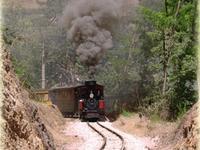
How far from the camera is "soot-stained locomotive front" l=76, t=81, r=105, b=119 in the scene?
88.5ft

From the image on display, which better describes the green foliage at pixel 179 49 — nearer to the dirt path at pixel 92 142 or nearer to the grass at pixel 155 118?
the grass at pixel 155 118

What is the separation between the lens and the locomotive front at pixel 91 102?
2695 centimetres

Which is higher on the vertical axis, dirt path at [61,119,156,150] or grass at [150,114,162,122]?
dirt path at [61,119,156,150]

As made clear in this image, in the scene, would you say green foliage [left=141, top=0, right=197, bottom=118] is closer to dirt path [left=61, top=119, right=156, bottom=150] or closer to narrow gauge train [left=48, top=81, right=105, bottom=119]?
narrow gauge train [left=48, top=81, right=105, bottom=119]

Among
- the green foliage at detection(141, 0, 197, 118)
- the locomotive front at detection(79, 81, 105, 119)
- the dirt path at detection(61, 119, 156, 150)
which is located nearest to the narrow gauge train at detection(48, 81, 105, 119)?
the locomotive front at detection(79, 81, 105, 119)

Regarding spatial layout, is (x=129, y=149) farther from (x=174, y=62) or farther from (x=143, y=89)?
(x=143, y=89)

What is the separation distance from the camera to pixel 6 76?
9.03 m

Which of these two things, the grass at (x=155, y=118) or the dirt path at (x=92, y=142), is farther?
the grass at (x=155, y=118)

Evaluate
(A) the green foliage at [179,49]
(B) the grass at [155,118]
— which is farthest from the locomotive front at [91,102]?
(B) the grass at [155,118]

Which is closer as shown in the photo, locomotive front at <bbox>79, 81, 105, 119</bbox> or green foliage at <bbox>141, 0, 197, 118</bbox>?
green foliage at <bbox>141, 0, 197, 118</bbox>

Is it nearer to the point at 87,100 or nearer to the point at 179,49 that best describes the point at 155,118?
the point at 179,49

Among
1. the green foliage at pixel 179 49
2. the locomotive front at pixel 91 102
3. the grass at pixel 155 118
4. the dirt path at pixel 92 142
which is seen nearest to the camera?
the dirt path at pixel 92 142

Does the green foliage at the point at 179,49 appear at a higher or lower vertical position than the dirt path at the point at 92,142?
higher

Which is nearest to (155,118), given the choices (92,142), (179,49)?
(179,49)
